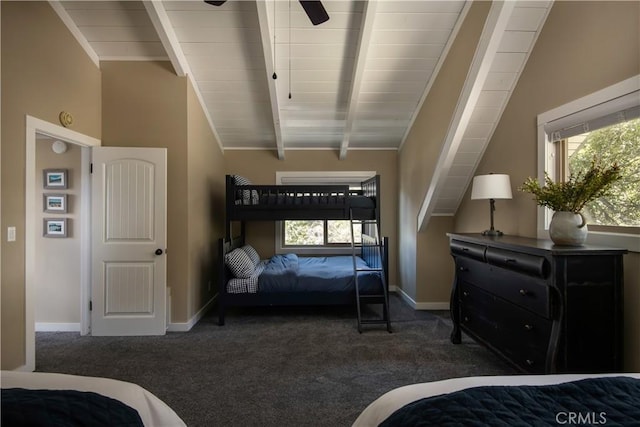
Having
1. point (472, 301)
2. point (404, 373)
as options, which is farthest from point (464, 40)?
point (404, 373)

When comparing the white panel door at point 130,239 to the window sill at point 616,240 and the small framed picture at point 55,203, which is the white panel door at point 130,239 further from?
the window sill at point 616,240

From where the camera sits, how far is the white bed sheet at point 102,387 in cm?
113

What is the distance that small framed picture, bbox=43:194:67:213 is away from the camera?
3674mm

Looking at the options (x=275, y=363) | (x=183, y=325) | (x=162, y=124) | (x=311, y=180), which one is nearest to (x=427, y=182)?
(x=311, y=180)

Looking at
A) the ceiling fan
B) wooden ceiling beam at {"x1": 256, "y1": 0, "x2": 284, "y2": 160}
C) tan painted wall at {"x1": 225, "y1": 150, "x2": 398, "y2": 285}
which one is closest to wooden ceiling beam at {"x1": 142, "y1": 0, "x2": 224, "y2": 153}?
wooden ceiling beam at {"x1": 256, "y1": 0, "x2": 284, "y2": 160}

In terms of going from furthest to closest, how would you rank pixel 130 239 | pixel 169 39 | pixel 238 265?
1. pixel 238 265
2. pixel 130 239
3. pixel 169 39

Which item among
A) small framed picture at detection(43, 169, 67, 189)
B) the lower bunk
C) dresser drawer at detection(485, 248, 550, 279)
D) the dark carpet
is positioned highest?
small framed picture at detection(43, 169, 67, 189)

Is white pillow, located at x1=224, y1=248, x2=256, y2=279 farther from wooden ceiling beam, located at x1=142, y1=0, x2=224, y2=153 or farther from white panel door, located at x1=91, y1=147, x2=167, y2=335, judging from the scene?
wooden ceiling beam, located at x1=142, y1=0, x2=224, y2=153

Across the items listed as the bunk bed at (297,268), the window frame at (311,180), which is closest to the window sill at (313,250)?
the window frame at (311,180)

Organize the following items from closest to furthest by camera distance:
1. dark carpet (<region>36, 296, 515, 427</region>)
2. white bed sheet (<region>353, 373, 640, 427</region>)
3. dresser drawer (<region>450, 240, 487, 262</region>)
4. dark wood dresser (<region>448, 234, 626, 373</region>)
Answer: white bed sheet (<region>353, 373, 640, 427</region>)
dark wood dresser (<region>448, 234, 626, 373</region>)
dark carpet (<region>36, 296, 515, 427</region>)
dresser drawer (<region>450, 240, 487, 262</region>)

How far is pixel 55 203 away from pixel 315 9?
3555 millimetres

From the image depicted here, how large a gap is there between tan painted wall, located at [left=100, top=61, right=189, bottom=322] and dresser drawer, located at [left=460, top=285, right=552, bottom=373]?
3004mm

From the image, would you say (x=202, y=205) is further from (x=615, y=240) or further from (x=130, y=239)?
(x=615, y=240)

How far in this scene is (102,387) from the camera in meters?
1.17
